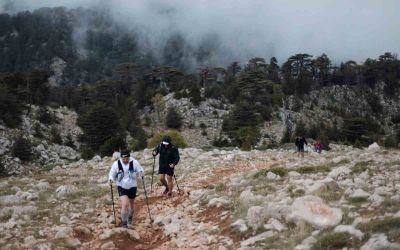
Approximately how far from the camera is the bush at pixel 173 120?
9481 cm

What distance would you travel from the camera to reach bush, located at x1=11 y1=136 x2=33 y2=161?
53.8 m

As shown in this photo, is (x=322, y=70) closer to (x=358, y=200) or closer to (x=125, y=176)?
(x=125, y=176)

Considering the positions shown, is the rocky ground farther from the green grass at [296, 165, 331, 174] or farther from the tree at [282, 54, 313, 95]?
the tree at [282, 54, 313, 95]

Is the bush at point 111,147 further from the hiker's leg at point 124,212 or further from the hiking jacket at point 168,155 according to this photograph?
the hiker's leg at point 124,212

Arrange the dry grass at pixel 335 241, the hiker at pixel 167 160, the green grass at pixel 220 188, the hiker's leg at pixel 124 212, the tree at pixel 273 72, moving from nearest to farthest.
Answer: the dry grass at pixel 335 241
the hiker's leg at pixel 124 212
the green grass at pixel 220 188
the hiker at pixel 167 160
the tree at pixel 273 72

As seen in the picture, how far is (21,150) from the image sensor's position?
54.1 metres

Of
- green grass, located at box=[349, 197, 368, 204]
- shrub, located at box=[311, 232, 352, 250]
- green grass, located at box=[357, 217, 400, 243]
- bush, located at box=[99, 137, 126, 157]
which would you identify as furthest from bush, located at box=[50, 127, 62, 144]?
green grass, located at box=[357, 217, 400, 243]

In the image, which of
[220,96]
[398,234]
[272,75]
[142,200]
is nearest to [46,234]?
[142,200]

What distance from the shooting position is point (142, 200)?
17.7 meters

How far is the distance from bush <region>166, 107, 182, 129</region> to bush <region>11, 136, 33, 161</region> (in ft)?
137

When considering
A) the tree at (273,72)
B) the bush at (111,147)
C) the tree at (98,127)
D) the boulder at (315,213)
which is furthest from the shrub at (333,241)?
the tree at (273,72)

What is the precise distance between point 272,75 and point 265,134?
47.2 metres

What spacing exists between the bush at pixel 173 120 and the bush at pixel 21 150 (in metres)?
41.8

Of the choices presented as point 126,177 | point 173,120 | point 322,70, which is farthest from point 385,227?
point 322,70
